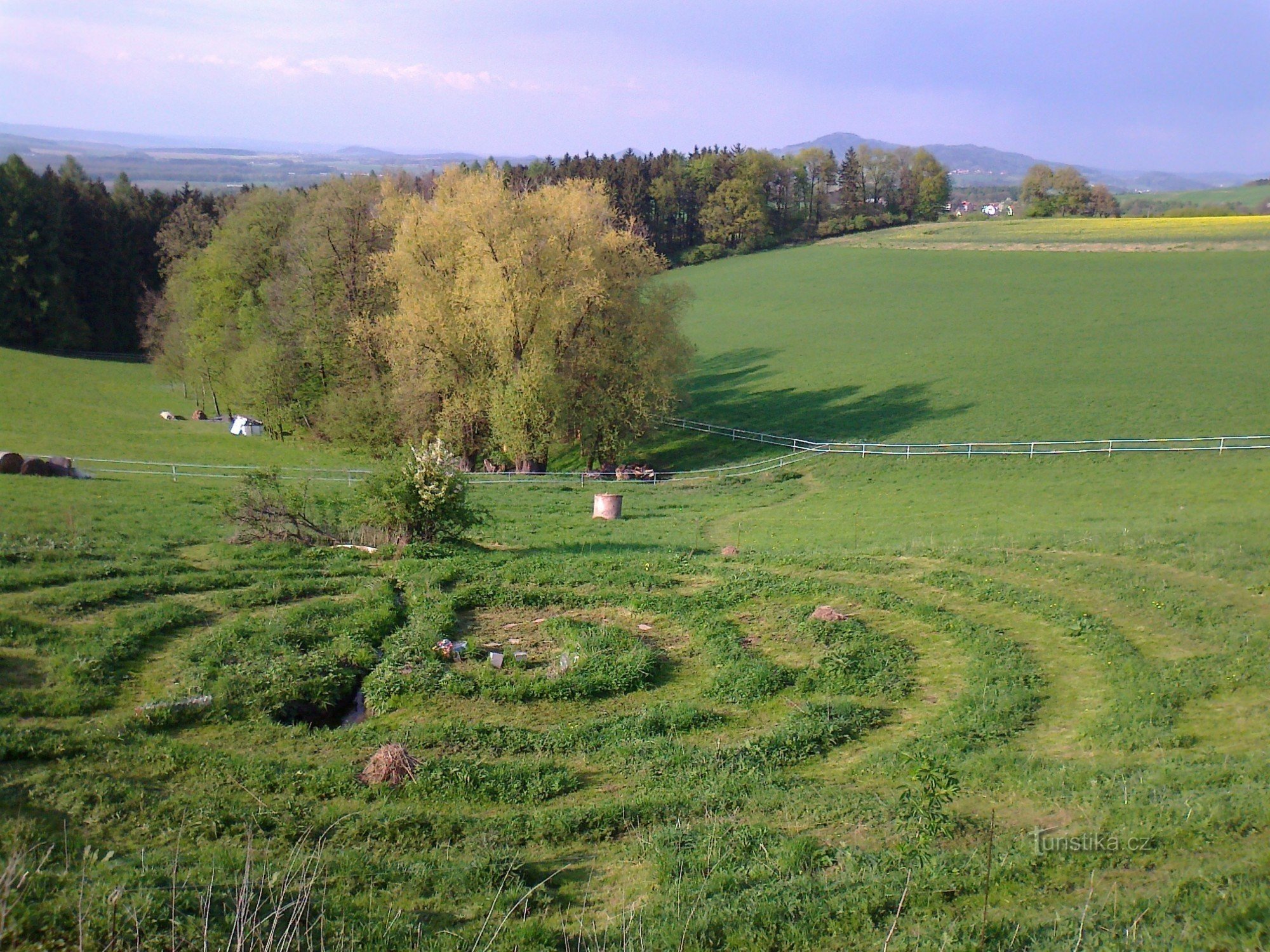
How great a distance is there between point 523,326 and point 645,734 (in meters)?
28.7

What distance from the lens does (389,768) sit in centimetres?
923

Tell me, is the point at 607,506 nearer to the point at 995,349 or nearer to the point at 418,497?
the point at 418,497

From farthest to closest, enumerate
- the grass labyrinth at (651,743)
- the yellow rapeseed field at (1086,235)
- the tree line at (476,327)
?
1. the yellow rapeseed field at (1086,235)
2. the tree line at (476,327)
3. the grass labyrinth at (651,743)

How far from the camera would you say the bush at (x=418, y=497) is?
18.9 meters

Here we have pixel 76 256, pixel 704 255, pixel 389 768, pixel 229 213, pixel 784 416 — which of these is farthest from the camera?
pixel 704 255

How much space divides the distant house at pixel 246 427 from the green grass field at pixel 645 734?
22.8 m

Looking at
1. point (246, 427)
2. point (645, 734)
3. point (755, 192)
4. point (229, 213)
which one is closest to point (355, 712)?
point (645, 734)

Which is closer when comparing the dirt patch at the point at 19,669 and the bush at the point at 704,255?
the dirt patch at the point at 19,669

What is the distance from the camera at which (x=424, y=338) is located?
37.2m

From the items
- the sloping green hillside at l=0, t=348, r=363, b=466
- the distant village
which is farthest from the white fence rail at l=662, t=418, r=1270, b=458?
the distant village

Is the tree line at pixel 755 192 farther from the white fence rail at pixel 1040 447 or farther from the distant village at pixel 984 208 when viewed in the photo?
the white fence rail at pixel 1040 447

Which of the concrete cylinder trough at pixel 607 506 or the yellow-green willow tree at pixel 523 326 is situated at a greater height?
the yellow-green willow tree at pixel 523 326

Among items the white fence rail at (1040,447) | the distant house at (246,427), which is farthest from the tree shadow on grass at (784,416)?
the distant house at (246,427)

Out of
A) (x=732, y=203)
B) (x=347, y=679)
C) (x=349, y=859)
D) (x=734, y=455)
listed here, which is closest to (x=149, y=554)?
(x=347, y=679)
